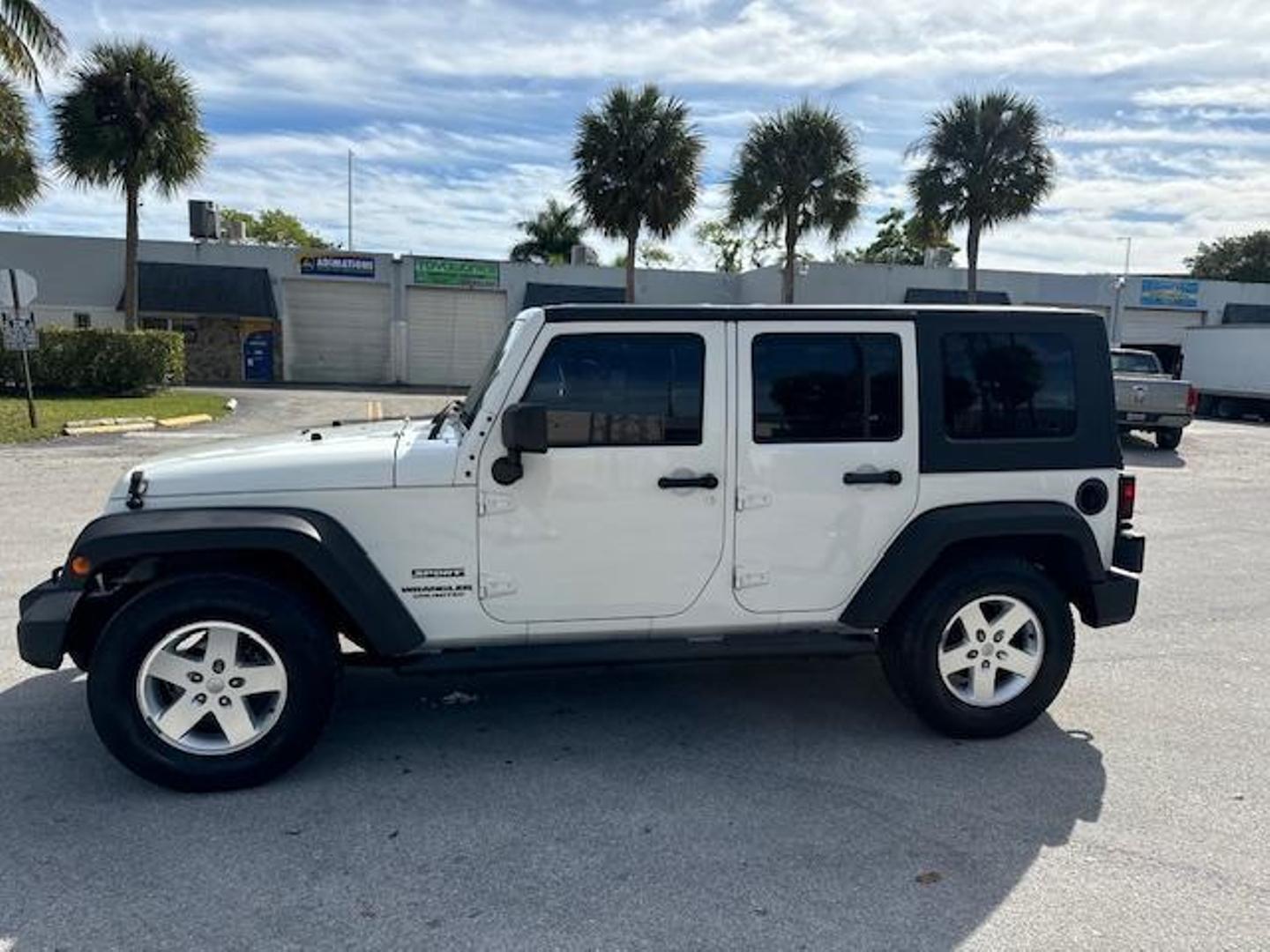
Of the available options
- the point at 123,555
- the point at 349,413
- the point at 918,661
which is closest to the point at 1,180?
the point at 349,413

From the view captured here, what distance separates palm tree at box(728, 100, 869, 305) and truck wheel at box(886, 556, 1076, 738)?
23933mm

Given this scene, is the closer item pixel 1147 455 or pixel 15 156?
pixel 1147 455

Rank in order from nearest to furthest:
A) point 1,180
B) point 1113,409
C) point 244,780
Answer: point 244,780, point 1113,409, point 1,180

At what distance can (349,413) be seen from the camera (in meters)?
21.2

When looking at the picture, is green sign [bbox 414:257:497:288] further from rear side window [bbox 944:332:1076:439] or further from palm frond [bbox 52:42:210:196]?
rear side window [bbox 944:332:1076:439]

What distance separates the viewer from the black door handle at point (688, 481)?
3.71 metres

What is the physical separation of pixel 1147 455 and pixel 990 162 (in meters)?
13.1

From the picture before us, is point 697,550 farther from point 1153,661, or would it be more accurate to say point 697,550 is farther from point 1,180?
point 1,180

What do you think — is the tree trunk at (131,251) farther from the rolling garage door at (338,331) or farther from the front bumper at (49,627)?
the front bumper at (49,627)

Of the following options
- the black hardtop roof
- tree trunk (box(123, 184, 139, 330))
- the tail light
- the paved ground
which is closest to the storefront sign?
tree trunk (box(123, 184, 139, 330))

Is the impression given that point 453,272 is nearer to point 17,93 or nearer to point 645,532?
point 17,93

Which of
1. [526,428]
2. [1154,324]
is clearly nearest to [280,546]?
[526,428]

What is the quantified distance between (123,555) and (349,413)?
60.8 feet

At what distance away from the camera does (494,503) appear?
3633mm
